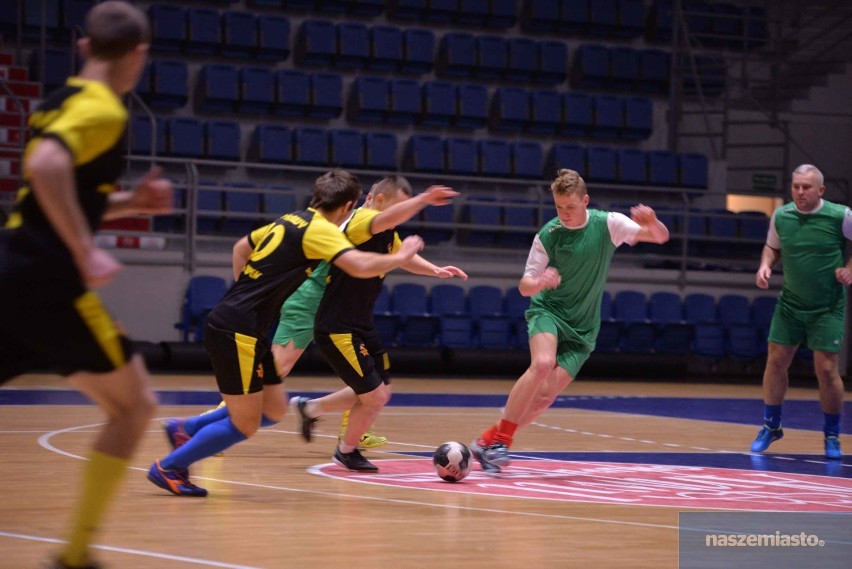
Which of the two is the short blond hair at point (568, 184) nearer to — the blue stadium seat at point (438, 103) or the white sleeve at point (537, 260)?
the white sleeve at point (537, 260)

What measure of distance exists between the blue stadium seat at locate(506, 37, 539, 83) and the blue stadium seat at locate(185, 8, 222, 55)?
4966mm

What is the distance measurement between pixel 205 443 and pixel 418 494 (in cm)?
118

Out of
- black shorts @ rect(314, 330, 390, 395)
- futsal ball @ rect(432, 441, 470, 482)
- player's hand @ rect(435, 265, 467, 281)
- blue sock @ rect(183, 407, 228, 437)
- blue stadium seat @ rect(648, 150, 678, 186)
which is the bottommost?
futsal ball @ rect(432, 441, 470, 482)

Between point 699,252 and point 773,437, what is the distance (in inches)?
420

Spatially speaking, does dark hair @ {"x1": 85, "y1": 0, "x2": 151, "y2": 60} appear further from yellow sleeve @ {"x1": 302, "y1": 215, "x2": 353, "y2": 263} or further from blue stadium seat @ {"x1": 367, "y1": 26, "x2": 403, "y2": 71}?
blue stadium seat @ {"x1": 367, "y1": 26, "x2": 403, "y2": 71}

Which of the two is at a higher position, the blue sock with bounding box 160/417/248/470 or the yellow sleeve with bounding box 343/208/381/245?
the yellow sleeve with bounding box 343/208/381/245

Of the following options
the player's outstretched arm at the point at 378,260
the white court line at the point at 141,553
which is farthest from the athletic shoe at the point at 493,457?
the white court line at the point at 141,553

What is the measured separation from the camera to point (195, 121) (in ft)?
59.4

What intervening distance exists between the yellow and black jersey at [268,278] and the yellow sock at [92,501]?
7.25 ft

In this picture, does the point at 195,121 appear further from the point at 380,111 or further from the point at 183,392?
the point at 183,392

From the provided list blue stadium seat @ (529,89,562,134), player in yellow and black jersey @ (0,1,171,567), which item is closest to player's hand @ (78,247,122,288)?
player in yellow and black jersey @ (0,1,171,567)

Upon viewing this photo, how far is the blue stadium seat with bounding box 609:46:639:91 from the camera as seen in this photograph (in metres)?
21.4

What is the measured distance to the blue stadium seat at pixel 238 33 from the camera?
19.3 meters

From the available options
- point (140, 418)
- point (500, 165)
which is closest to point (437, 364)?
point (500, 165)
